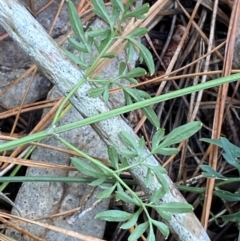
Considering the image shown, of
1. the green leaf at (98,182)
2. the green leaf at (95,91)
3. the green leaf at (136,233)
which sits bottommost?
the green leaf at (136,233)

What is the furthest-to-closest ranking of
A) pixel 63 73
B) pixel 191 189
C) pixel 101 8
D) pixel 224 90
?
pixel 224 90 < pixel 191 189 < pixel 63 73 < pixel 101 8

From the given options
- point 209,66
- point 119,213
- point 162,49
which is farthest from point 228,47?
point 119,213

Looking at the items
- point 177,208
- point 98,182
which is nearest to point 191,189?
point 177,208

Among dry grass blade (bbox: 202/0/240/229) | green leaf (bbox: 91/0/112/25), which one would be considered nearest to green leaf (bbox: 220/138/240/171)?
dry grass blade (bbox: 202/0/240/229)

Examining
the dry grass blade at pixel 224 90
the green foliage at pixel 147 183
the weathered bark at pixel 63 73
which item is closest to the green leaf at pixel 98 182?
the green foliage at pixel 147 183

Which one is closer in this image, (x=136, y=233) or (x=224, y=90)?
(x=136, y=233)

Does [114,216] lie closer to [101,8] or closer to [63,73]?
[63,73]

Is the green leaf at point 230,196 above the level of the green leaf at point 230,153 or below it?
below

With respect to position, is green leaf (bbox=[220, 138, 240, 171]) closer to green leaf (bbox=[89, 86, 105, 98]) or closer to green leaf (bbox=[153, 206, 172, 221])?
green leaf (bbox=[153, 206, 172, 221])

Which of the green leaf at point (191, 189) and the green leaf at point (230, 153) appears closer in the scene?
the green leaf at point (230, 153)

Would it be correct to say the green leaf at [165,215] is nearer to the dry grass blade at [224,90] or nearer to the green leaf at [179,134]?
the green leaf at [179,134]
